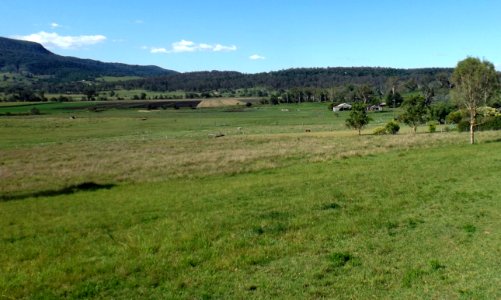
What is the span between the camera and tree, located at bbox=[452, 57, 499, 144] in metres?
45.1

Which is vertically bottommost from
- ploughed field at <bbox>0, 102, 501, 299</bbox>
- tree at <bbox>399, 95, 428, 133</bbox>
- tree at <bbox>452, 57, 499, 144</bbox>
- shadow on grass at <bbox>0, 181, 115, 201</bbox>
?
shadow on grass at <bbox>0, 181, 115, 201</bbox>

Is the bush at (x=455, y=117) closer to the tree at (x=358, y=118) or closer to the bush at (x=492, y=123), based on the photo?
the bush at (x=492, y=123)

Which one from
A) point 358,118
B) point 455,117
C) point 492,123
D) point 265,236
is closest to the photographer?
point 265,236

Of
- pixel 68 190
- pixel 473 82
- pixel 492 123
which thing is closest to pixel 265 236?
pixel 68 190

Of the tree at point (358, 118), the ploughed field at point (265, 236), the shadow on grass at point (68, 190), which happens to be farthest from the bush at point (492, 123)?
the shadow on grass at point (68, 190)

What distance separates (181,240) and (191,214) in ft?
12.9

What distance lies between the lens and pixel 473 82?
1783 inches

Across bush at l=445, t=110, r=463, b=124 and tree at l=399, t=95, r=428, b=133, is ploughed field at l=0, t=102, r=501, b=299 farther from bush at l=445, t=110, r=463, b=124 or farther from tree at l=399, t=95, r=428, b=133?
bush at l=445, t=110, r=463, b=124

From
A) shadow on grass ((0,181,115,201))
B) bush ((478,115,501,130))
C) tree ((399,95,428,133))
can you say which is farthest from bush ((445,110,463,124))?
shadow on grass ((0,181,115,201))

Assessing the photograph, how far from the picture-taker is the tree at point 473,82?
148 ft

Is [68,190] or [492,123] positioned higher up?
[492,123]

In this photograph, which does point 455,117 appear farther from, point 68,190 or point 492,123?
point 68,190

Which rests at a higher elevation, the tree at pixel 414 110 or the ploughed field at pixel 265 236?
the tree at pixel 414 110

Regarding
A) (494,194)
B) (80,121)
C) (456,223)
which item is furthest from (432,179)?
(80,121)
